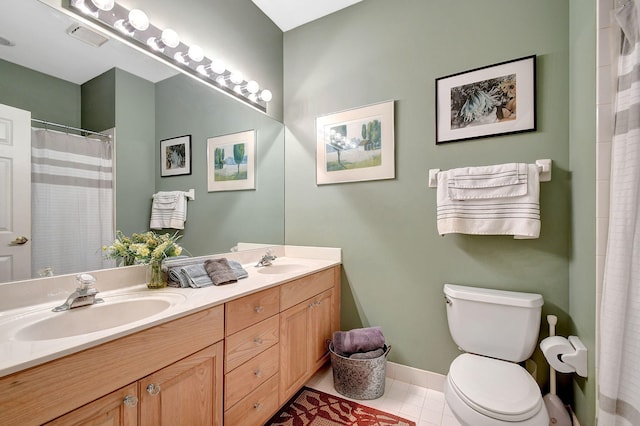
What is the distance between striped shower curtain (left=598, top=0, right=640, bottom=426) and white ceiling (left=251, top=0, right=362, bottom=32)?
1704 millimetres

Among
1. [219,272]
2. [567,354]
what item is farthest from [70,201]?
[567,354]

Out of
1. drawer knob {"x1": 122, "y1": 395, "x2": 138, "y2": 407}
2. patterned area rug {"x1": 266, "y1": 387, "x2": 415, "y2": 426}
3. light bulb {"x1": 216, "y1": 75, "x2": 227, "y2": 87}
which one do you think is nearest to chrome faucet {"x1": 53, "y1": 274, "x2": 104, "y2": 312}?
drawer knob {"x1": 122, "y1": 395, "x2": 138, "y2": 407}

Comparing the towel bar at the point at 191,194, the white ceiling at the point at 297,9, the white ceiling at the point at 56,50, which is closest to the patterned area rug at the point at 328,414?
the towel bar at the point at 191,194

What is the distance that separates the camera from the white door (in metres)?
0.98

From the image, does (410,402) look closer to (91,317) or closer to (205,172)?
(91,317)

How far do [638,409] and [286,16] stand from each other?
2.80m

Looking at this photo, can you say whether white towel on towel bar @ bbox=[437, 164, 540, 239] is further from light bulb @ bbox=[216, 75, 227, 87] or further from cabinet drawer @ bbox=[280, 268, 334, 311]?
light bulb @ bbox=[216, 75, 227, 87]

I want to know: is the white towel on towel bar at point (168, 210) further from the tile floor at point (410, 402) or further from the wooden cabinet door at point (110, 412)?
the tile floor at point (410, 402)

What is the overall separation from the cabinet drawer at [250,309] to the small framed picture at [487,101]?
137 centimetres

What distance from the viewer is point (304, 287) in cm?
168

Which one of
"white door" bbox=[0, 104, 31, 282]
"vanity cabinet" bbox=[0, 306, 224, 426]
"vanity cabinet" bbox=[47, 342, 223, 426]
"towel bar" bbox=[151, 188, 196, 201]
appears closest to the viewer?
"vanity cabinet" bbox=[0, 306, 224, 426]

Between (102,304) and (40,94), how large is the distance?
2.77 ft

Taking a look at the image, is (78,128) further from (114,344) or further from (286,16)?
(286,16)

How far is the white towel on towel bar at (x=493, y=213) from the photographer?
4.61 feet
